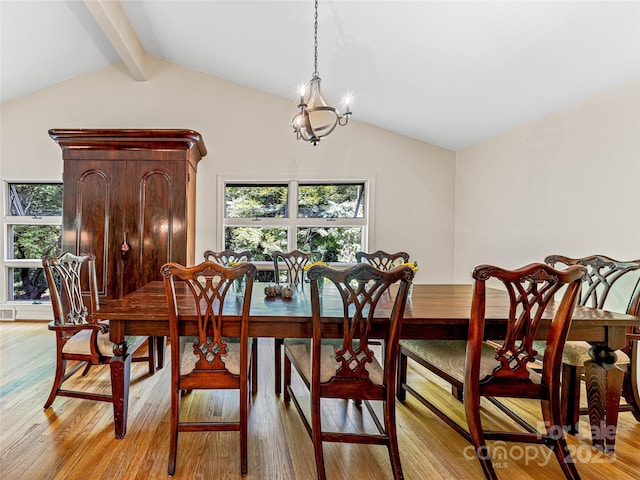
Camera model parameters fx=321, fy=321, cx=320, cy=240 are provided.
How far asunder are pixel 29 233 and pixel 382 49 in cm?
461

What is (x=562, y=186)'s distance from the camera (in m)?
2.59

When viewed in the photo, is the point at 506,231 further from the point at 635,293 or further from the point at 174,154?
the point at 174,154

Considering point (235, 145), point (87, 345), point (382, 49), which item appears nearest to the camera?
point (87, 345)

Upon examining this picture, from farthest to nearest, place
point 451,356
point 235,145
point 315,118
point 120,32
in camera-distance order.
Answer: point 235,145
point 120,32
point 315,118
point 451,356

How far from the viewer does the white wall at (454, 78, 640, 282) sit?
7.15ft

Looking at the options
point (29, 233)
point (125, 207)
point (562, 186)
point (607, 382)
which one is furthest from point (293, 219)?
point (29, 233)

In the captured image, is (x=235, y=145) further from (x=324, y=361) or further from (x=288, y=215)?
(x=324, y=361)

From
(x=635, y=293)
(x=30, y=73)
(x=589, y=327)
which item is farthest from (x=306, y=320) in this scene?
(x=30, y=73)

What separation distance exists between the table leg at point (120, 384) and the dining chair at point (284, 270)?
82cm

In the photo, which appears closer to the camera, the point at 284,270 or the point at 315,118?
the point at 315,118

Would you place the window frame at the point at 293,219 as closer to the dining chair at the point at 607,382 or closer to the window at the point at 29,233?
Answer: the window at the point at 29,233

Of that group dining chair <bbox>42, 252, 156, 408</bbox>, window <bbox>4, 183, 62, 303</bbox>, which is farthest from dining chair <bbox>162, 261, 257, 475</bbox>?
window <bbox>4, 183, 62, 303</bbox>

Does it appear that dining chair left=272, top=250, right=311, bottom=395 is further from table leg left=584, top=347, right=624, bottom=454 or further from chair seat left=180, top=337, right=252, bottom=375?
table leg left=584, top=347, right=624, bottom=454

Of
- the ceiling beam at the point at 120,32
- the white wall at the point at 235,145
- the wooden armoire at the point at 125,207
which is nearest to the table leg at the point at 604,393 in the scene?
the white wall at the point at 235,145
